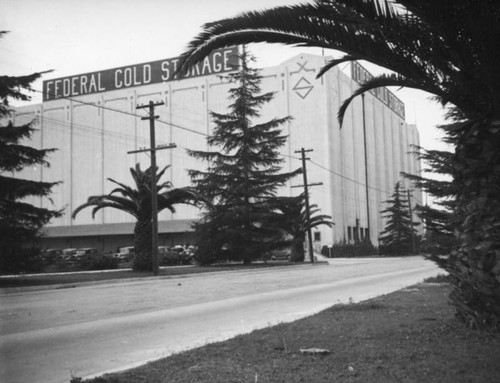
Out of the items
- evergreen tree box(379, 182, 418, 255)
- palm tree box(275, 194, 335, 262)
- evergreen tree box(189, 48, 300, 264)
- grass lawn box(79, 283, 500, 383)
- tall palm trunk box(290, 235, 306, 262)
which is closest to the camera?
grass lawn box(79, 283, 500, 383)

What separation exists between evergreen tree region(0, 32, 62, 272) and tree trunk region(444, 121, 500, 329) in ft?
61.2

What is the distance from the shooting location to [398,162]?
92.2 meters

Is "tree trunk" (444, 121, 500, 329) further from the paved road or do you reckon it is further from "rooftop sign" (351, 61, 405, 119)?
"rooftop sign" (351, 61, 405, 119)

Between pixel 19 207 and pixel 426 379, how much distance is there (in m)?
20.8

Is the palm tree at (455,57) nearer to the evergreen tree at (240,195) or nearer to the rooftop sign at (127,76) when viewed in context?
the evergreen tree at (240,195)

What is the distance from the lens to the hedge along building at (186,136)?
65.8 m

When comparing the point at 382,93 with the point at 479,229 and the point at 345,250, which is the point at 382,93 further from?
the point at 479,229

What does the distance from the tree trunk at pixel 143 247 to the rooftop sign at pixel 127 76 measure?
42757 mm

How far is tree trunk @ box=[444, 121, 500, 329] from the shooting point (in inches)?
242

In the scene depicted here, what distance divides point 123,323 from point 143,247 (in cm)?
2098

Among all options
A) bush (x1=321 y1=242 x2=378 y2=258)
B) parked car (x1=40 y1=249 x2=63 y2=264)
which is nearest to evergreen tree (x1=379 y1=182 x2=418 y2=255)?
bush (x1=321 y1=242 x2=378 y2=258)

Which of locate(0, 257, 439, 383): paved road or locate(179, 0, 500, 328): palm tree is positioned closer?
locate(179, 0, 500, 328): palm tree

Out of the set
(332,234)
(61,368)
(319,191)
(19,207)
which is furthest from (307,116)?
(61,368)

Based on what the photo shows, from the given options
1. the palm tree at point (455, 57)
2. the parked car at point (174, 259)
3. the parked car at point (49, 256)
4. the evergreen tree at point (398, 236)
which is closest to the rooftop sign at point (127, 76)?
the evergreen tree at point (398, 236)
